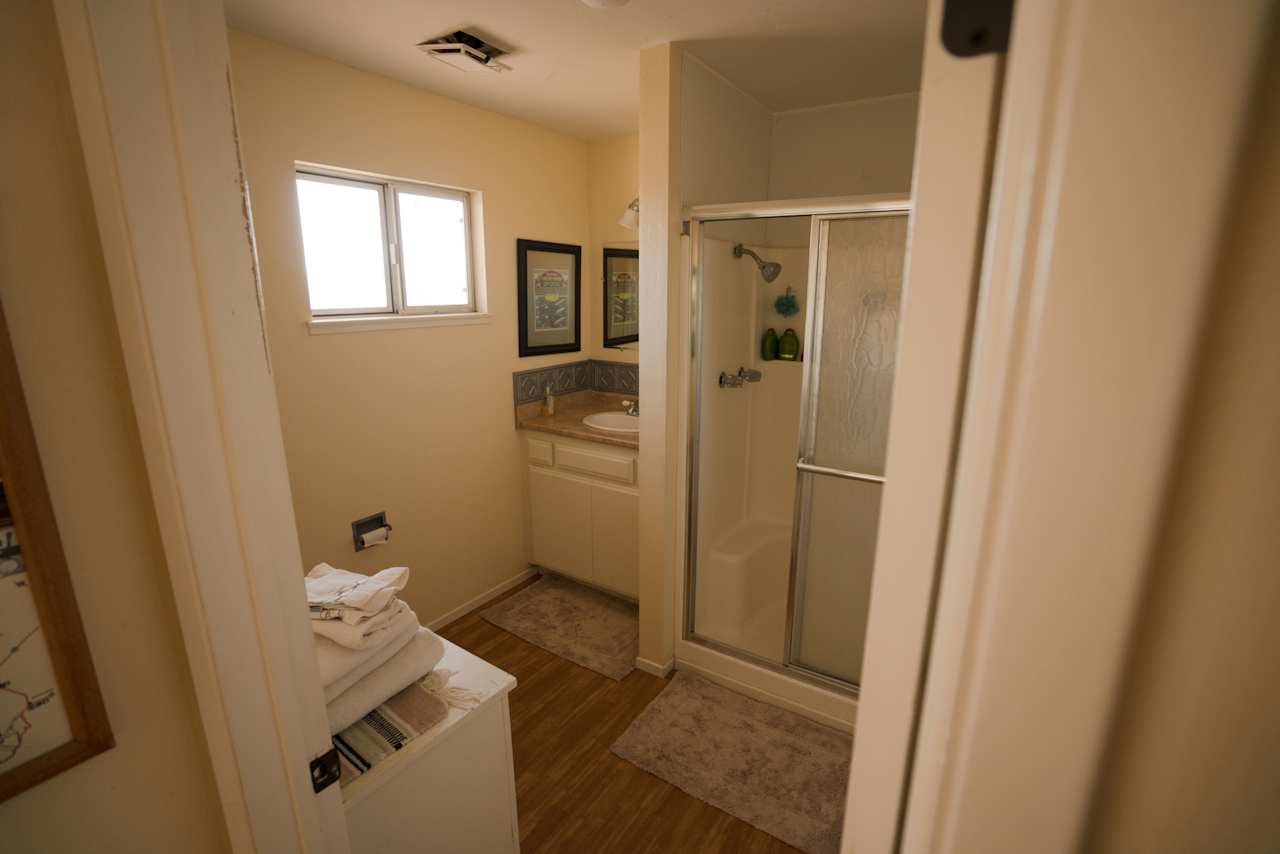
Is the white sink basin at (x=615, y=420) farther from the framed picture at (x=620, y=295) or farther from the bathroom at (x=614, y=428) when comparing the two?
the framed picture at (x=620, y=295)

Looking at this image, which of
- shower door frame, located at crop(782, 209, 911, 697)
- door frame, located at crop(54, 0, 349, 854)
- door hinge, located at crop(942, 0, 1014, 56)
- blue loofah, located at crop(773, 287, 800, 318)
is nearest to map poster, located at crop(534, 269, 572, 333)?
blue loofah, located at crop(773, 287, 800, 318)

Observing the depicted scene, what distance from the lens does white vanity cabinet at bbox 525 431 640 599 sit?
8.87 ft

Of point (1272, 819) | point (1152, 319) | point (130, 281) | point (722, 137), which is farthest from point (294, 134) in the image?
point (1272, 819)

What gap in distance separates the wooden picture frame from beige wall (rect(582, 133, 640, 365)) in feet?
8.20

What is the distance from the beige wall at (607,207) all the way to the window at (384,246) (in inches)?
30.8

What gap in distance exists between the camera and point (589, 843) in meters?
1.68

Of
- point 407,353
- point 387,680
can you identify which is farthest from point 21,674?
point 407,353

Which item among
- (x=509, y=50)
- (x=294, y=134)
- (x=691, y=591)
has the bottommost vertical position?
(x=691, y=591)

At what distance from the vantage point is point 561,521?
117 inches

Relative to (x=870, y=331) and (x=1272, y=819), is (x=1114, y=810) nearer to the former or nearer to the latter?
(x=1272, y=819)

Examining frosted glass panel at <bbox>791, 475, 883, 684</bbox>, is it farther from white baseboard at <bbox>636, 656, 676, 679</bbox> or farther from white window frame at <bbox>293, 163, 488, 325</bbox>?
white window frame at <bbox>293, 163, 488, 325</bbox>

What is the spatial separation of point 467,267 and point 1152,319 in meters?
2.78

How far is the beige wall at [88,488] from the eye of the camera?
0.56 m

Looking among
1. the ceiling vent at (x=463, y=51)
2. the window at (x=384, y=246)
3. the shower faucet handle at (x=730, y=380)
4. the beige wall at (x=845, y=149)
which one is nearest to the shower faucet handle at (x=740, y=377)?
the shower faucet handle at (x=730, y=380)
